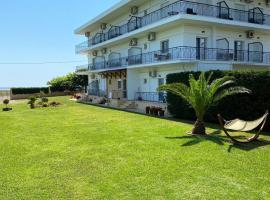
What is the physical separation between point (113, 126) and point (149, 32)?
14.3 meters

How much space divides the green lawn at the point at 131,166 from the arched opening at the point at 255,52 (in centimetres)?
1589

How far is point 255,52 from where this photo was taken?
2933 centimetres

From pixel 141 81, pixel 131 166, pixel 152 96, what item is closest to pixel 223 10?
pixel 152 96

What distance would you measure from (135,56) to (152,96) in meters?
5.38

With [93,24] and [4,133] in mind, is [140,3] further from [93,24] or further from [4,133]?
[4,133]

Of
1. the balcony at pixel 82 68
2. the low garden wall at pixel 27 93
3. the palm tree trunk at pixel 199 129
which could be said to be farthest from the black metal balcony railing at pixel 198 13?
the low garden wall at pixel 27 93

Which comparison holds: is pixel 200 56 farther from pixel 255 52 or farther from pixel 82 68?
pixel 82 68

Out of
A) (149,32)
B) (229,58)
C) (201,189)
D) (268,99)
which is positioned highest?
(149,32)

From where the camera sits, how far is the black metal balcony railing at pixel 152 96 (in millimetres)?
27683

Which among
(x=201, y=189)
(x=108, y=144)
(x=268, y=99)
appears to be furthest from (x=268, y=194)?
(x=268, y=99)

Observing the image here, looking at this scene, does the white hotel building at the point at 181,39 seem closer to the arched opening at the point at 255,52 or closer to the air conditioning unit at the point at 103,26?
the arched opening at the point at 255,52

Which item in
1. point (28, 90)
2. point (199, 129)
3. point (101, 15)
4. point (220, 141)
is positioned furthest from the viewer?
point (28, 90)

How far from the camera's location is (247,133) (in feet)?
48.4

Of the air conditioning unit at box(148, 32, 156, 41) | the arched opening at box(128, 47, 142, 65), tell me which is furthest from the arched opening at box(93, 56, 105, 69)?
the air conditioning unit at box(148, 32, 156, 41)
